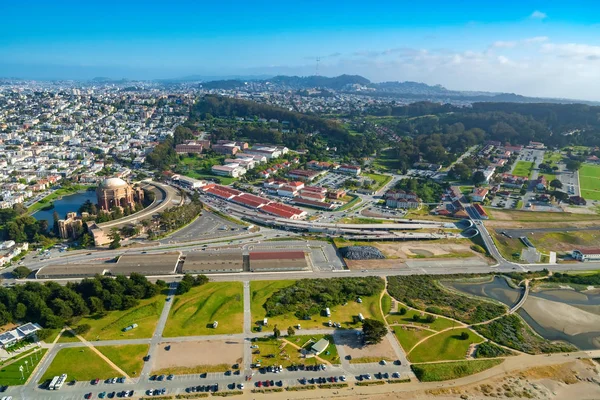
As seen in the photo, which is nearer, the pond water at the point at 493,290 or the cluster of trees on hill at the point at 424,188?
the pond water at the point at 493,290

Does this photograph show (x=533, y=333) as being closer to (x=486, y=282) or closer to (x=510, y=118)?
(x=486, y=282)

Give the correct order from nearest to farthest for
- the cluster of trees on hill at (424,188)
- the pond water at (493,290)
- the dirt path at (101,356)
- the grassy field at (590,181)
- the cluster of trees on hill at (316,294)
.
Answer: the dirt path at (101,356)
the cluster of trees on hill at (316,294)
the pond water at (493,290)
the cluster of trees on hill at (424,188)
the grassy field at (590,181)

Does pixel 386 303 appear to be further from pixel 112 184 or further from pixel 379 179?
pixel 379 179

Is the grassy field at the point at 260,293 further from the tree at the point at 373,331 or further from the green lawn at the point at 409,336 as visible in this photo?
the green lawn at the point at 409,336

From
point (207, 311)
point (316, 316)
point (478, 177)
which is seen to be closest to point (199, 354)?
point (207, 311)

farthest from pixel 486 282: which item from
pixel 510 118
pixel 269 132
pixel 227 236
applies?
pixel 510 118

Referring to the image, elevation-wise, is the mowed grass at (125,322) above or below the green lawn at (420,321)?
below

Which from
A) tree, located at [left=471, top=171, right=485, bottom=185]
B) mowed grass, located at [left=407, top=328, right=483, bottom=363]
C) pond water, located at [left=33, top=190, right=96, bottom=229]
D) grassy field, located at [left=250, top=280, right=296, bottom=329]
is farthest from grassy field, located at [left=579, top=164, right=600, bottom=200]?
pond water, located at [left=33, top=190, right=96, bottom=229]

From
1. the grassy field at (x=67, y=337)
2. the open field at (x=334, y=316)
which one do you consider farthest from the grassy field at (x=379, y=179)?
the grassy field at (x=67, y=337)
